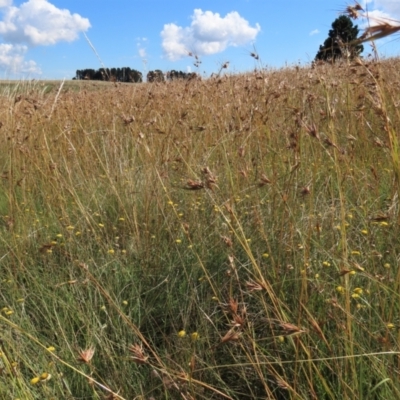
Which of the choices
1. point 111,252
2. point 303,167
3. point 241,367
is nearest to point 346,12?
point 241,367

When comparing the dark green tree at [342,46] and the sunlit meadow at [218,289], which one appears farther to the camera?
the dark green tree at [342,46]

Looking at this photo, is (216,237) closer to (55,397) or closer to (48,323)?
(48,323)

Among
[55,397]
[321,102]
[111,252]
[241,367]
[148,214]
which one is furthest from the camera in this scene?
[321,102]

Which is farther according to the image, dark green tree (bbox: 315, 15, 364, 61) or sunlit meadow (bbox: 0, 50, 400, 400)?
dark green tree (bbox: 315, 15, 364, 61)

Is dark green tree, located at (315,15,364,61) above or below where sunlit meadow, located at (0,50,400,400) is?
above

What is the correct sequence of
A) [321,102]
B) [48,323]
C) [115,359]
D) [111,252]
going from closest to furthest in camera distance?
[115,359] < [48,323] < [111,252] < [321,102]

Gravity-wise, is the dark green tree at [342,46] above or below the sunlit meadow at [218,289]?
above

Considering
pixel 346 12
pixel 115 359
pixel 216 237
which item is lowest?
pixel 115 359

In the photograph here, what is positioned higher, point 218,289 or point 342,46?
point 342,46

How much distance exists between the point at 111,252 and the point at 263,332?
0.83m

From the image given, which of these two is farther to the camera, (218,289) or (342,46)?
(342,46)

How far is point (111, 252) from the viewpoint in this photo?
7.36ft

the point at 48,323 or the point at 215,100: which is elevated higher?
the point at 215,100

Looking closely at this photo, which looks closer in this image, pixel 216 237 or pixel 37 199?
pixel 216 237
